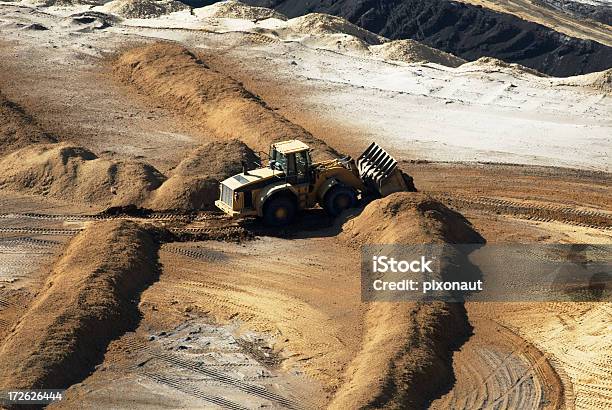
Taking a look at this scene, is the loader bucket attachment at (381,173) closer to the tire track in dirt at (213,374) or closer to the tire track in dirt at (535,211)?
the tire track in dirt at (535,211)

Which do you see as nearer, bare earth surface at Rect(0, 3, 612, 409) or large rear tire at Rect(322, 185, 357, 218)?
bare earth surface at Rect(0, 3, 612, 409)

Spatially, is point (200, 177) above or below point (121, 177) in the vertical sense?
above

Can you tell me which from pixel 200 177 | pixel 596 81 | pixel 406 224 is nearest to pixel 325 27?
pixel 596 81

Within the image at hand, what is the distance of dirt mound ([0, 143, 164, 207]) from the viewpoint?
2558cm

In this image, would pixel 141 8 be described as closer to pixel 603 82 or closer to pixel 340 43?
pixel 340 43

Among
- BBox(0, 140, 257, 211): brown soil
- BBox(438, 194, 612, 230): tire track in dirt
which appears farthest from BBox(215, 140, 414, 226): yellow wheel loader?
BBox(438, 194, 612, 230): tire track in dirt

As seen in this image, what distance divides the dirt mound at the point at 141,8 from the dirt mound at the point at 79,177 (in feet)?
69.6

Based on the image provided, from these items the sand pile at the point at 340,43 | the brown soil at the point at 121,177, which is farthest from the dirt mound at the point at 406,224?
the sand pile at the point at 340,43

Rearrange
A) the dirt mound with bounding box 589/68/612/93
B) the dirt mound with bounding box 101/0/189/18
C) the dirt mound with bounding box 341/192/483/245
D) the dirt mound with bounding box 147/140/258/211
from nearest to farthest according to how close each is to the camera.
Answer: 1. the dirt mound with bounding box 341/192/483/245
2. the dirt mound with bounding box 147/140/258/211
3. the dirt mound with bounding box 589/68/612/93
4. the dirt mound with bounding box 101/0/189/18

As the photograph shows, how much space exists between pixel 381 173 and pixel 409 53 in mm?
17655

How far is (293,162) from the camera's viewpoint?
2364 cm

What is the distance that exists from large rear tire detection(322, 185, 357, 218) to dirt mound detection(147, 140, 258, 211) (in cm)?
316

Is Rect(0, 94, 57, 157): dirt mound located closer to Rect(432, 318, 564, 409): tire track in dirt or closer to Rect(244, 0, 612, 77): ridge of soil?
Rect(432, 318, 564, 409): tire track in dirt

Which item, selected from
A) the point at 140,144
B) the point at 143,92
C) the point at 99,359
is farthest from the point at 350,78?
the point at 99,359
